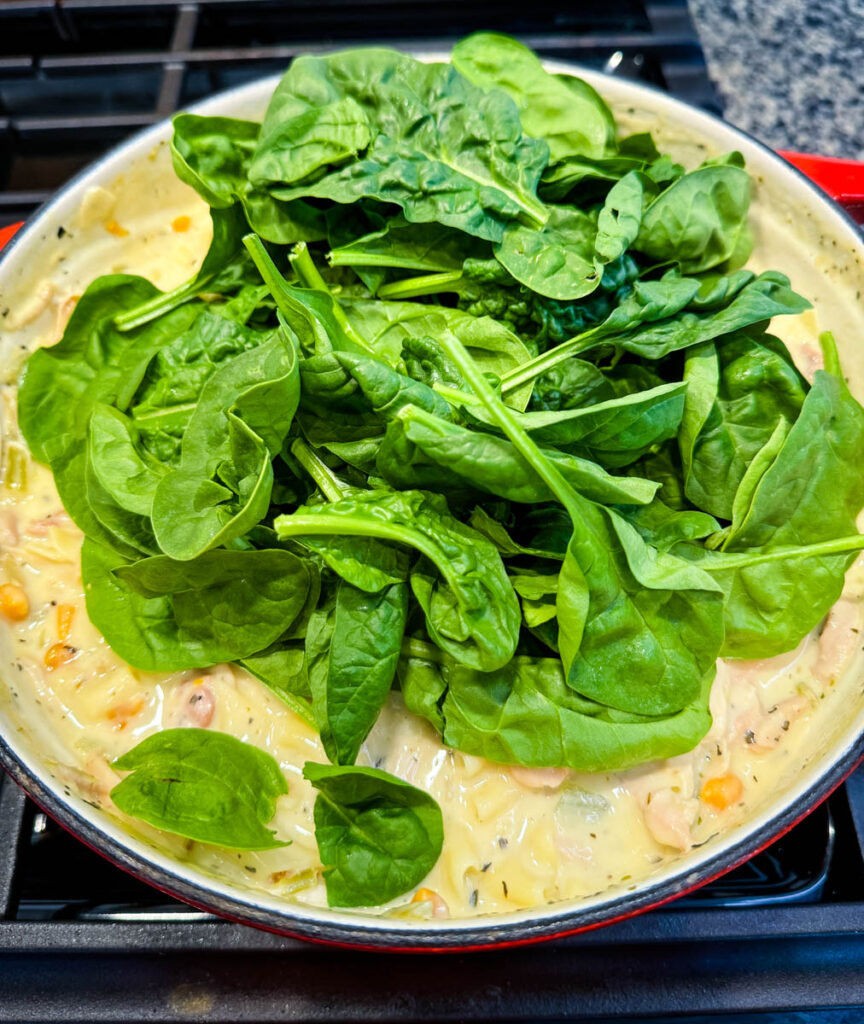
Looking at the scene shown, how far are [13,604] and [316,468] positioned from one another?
1.45ft

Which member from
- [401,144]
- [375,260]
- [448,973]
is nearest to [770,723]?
[448,973]

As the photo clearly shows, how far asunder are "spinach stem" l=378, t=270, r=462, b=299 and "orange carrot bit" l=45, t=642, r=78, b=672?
0.60 meters

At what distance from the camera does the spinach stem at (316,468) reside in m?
0.91

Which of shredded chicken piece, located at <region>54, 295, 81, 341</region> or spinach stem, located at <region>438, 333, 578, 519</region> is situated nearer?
spinach stem, located at <region>438, 333, 578, 519</region>

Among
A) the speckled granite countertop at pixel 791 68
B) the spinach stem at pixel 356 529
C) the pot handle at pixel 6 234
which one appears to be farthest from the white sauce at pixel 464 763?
the speckled granite countertop at pixel 791 68

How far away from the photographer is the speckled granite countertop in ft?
5.79

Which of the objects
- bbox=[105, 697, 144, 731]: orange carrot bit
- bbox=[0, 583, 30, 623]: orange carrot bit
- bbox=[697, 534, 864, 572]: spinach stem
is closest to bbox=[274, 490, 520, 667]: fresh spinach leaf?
bbox=[697, 534, 864, 572]: spinach stem

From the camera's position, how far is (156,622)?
0.96 metres

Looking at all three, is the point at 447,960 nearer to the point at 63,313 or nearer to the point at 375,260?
the point at 375,260

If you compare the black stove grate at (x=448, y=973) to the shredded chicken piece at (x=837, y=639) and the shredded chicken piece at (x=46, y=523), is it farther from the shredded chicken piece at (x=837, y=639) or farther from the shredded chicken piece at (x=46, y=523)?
the shredded chicken piece at (x=46, y=523)

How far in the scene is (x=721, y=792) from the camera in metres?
0.92

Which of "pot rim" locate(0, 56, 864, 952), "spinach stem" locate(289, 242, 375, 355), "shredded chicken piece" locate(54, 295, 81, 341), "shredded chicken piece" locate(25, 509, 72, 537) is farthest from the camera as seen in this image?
"shredded chicken piece" locate(54, 295, 81, 341)

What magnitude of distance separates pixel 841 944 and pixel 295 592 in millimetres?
742

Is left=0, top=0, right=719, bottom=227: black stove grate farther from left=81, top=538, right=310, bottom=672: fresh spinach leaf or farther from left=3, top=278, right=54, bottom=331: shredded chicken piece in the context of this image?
left=81, top=538, right=310, bottom=672: fresh spinach leaf
